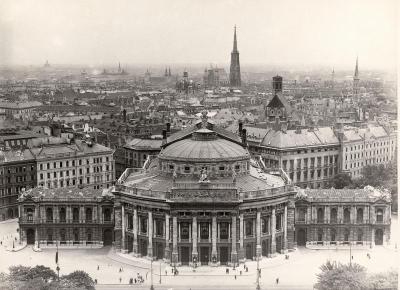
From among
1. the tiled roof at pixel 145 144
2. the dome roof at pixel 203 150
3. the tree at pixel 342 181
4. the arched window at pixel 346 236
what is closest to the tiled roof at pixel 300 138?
the tree at pixel 342 181

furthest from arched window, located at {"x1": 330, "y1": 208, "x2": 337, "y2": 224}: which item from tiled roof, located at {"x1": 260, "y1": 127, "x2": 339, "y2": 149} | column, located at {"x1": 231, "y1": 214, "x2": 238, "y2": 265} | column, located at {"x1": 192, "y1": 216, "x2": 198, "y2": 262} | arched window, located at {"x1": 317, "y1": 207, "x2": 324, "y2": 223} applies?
tiled roof, located at {"x1": 260, "y1": 127, "x2": 339, "y2": 149}

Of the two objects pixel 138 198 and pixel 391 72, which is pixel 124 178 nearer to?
pixel 138 198

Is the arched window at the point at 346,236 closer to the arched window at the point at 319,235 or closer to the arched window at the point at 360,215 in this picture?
the arched window at the point at 360,215

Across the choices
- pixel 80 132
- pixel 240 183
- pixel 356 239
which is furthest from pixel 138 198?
pixel 80 132

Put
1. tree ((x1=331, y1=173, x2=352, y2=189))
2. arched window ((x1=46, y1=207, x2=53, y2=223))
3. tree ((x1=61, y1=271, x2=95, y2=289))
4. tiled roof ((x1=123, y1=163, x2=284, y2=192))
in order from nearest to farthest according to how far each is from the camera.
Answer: tree ((x1=61, y1=271, x2=95, y2=289)), tiled roof ((x1=123, y1=163, x2=284, y2=192)), arched window ((x1=46, y1=207, x2=53, y2=223)), tree ((x1=331, y1=173, x2=352, y2=189))

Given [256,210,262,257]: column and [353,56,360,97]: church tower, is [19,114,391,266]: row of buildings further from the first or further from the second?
[353,56,360,97]: church tower
